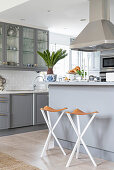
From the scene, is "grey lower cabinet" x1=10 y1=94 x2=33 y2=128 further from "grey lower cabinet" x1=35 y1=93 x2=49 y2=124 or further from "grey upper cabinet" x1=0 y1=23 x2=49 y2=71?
"grey upper cabinet" x1=0 y1=23 x2=49 y2=71

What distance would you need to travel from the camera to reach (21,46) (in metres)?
6.46

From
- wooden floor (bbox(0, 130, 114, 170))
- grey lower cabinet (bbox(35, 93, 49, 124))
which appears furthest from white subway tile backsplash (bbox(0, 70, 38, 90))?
wooden floor (bbox(0, 130, 114, 170))

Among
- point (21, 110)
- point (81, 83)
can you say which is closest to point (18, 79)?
point (21, 110)

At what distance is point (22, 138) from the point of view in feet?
17.0

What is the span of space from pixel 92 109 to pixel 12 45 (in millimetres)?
3148

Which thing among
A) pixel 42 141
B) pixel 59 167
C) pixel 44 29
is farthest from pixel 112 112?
pixel 44 29

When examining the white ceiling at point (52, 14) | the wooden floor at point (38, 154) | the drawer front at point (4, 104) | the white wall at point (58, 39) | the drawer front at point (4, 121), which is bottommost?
the wooden floor at point (38, 154)

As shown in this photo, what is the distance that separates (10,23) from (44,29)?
3.40 ft

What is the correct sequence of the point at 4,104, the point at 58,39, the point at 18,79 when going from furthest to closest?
the point at 58,39
the point at 18,79
the point at 4,104

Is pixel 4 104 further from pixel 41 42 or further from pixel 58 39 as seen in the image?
pixel 58 39

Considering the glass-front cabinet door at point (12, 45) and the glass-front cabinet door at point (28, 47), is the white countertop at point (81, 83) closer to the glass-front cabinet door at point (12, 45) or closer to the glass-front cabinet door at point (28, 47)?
the glass-front cabinet door at point (12, 45)

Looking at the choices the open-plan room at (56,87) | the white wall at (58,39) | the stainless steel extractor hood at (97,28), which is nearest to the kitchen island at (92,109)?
the open-plan room at (56,87)

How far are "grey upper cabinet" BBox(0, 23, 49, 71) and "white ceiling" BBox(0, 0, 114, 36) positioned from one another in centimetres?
19

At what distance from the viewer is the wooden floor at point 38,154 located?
3.52 m
